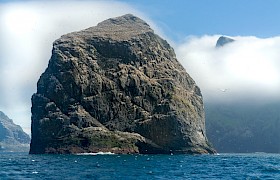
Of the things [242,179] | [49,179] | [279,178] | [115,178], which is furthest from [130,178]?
[279,178]

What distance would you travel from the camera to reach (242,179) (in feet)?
319

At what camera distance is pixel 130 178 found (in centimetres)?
9519

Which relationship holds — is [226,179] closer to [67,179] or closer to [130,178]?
[130,178]

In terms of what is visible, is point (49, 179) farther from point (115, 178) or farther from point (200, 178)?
point (200, 178)

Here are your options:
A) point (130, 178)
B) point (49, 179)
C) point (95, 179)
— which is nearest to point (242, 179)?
point (130, 178)

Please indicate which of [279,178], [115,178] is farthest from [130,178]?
[279,178]

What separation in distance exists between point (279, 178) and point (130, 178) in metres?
30.0

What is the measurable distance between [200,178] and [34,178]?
33.0m

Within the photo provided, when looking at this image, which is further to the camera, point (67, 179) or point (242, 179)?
point (242, 179)

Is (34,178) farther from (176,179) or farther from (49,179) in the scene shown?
(176,179)

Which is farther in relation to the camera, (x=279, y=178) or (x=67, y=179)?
(x=279, y=178)

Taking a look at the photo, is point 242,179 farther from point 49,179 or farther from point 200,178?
point 49,179

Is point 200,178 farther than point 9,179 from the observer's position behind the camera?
Yes

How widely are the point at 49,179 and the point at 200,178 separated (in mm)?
30201
